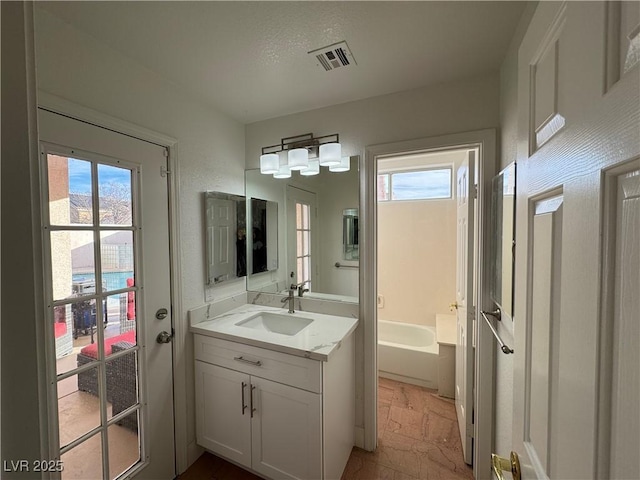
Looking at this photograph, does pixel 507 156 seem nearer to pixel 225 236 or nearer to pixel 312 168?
pixel 312 168

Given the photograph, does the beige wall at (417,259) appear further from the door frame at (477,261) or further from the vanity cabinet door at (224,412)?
the vanity cabinet door at (224,412)

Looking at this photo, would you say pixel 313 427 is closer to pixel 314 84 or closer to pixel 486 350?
pixel 486 350

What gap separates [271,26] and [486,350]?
197 cm

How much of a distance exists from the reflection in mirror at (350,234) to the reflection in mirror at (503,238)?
2.62 ft

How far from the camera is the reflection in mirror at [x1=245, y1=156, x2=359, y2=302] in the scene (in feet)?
6.16

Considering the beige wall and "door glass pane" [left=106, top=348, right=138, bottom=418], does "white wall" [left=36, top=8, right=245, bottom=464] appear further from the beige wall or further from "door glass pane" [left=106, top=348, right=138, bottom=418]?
the beige wall

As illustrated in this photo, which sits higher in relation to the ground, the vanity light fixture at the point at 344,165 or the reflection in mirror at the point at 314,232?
the vanity light fixture at the point at 344,165

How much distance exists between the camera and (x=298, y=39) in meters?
1.21

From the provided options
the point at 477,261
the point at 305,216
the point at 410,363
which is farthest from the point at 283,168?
the point at 410,363

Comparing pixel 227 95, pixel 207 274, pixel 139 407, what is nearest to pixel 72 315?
pixel 139 407

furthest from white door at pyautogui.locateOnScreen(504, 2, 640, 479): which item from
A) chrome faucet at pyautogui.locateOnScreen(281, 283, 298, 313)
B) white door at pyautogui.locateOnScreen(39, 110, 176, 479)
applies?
white door at pyautogui.locateOnScreen(39, 110, 176, 479)

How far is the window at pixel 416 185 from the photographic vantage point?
9.94 ft

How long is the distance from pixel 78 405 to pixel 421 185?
3.34 metres

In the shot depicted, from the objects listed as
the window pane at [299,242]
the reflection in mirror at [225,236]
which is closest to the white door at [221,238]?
the reflection in mirror at [225,236]
